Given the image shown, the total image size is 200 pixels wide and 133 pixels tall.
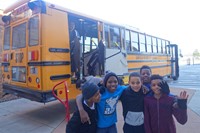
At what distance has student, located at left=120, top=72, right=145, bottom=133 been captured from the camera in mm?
2318

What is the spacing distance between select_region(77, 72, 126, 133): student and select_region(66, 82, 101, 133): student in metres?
0.20

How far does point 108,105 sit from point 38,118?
326cm

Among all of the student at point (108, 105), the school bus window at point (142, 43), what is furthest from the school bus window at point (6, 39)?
the school bus window at point (142, 43)

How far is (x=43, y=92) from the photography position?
434 centimetres

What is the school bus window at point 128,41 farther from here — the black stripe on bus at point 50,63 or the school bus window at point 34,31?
the school bus window at point 34,31

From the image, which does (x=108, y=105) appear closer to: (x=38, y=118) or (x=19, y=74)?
(x=38, y=118)

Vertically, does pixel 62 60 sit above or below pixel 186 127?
above

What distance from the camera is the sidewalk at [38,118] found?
4.28m

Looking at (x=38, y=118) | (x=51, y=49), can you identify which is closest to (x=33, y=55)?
(x=51, y=49)

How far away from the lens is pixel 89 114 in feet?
6.81

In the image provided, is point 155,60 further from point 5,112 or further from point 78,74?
point 5,112

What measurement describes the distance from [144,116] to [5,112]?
4.72 metres

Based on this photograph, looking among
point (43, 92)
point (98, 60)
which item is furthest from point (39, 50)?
point (98, 60)

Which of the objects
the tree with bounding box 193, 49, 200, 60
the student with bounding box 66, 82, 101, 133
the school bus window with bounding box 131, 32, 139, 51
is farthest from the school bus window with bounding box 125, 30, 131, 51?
the tree with bounding box 193, 49, 200, 60
